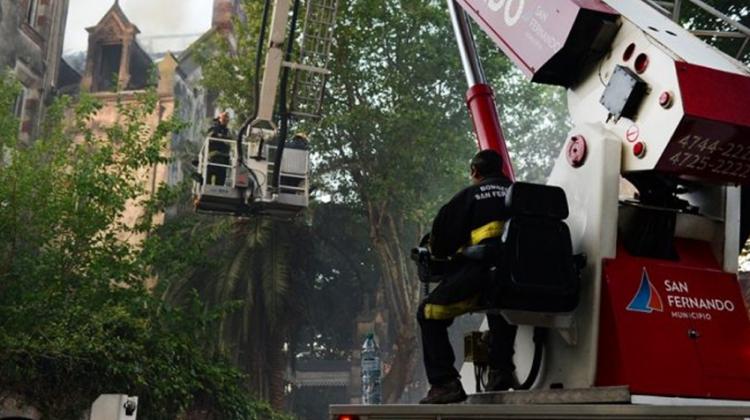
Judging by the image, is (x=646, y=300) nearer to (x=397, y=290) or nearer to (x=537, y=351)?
(x=537, y=351)

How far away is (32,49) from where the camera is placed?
2891 cm

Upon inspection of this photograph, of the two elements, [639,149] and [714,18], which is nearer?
[639,149]

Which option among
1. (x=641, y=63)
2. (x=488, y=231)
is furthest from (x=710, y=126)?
(x=488, y=231)

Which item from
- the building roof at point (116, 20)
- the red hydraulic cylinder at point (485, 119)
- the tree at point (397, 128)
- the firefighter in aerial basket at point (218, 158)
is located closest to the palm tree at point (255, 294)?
the tree at point (397, 128)

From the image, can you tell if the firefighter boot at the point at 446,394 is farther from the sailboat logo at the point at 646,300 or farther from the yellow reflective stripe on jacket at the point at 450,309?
the sailboat logo at the point at 646,300

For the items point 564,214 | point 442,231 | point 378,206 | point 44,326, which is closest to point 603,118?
point 564,214

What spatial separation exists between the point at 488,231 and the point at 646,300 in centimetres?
83

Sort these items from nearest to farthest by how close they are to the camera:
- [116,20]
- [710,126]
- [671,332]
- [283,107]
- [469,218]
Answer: [710,126] → [671,332] → [469,218] → [283,107] → [116,20]

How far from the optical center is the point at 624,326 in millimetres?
3904

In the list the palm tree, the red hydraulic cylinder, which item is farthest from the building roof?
the red hydraulic cylinder

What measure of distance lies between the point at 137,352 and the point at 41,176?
3.86m

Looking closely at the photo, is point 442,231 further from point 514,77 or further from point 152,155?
point 514,77

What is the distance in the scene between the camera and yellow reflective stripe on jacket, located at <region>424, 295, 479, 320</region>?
4277 mm

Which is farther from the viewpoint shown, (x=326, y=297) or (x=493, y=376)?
(x=326, y=297)
